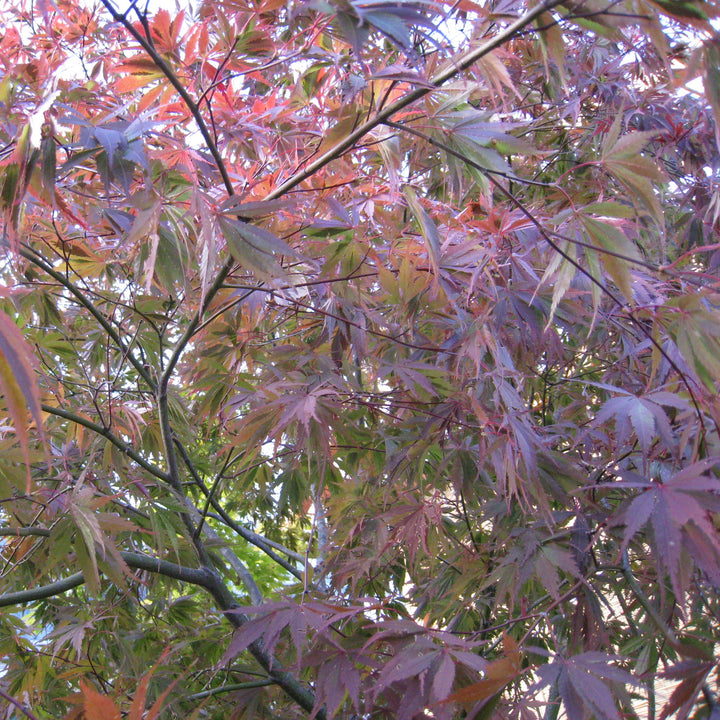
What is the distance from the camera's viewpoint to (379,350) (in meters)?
1.47

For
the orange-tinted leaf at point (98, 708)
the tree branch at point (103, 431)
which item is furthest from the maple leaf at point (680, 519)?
the tree branch at point (103, 431)

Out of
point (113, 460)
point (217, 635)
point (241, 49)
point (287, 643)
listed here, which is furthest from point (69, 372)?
point (241, 49)

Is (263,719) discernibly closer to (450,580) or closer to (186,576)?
(186,576)

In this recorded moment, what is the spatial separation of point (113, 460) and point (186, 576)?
0.40 metres

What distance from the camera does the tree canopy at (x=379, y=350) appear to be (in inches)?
29.0

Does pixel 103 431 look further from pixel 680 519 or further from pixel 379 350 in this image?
pixel 680 519

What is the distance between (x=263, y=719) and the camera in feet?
4.03

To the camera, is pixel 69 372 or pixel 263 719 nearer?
pixel 263 719

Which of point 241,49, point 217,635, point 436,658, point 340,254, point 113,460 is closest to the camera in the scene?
point 436,658

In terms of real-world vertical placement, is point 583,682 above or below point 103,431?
below

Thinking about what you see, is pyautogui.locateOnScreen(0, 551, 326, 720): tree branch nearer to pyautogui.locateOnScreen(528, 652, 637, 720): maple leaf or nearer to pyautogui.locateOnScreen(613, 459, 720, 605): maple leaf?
pyautogui.locateOnScreen(528, 652, 637, 720): maple leaf

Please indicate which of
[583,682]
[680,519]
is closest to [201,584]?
[583,682]

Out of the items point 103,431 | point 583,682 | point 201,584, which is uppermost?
point 103,431

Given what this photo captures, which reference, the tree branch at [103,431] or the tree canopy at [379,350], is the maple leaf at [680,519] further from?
the tree branch at [103,431]
